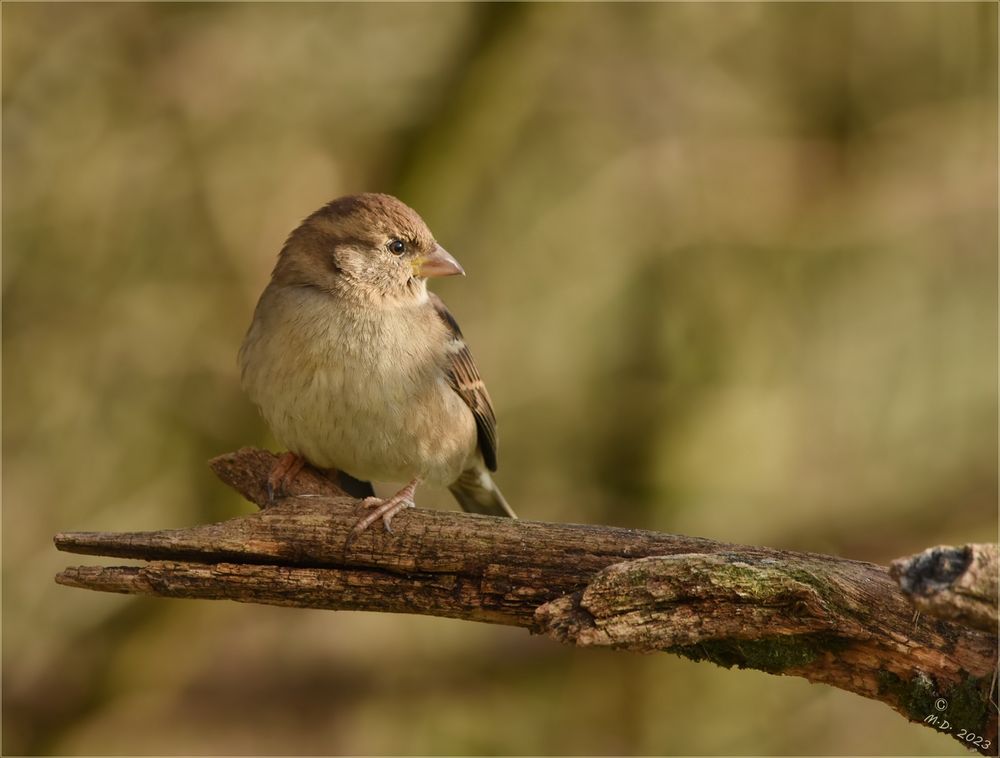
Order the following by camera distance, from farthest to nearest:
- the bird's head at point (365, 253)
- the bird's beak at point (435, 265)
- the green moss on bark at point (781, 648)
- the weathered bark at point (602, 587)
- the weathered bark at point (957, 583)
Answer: the bird's beak at point (435, 265)
the bird's head at point (365, 253)
the green moss on bark at point (781, 648)
the weathered bark at point (602, 587)
the weathered bark at point (957, 583)

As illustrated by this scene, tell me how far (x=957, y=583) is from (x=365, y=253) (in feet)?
10.7

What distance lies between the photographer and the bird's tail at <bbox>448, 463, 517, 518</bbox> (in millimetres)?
6566

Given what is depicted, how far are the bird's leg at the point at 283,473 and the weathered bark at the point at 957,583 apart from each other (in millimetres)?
2936

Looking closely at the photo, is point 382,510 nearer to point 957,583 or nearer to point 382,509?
point 382,509

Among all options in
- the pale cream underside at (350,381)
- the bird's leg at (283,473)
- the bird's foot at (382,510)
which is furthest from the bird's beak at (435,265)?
the bird's foot at (382,510)

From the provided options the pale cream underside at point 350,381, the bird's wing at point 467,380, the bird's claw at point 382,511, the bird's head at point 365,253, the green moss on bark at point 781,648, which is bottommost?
the green moss on bark at point 781,648

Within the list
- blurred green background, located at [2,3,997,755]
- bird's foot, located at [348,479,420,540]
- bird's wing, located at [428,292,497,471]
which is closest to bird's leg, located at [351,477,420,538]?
bird's foot, located at [348,479,420,540]

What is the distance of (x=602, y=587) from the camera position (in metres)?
3.74

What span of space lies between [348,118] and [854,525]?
16.7ft

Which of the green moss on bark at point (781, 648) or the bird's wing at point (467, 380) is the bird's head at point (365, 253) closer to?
the bird's wing at point (467, 380)

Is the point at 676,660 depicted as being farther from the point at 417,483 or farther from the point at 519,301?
the point at 417,483

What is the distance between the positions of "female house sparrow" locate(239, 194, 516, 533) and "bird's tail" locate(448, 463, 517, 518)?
2.02ft

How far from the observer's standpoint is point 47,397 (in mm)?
8094

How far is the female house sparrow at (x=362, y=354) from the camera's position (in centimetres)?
526
